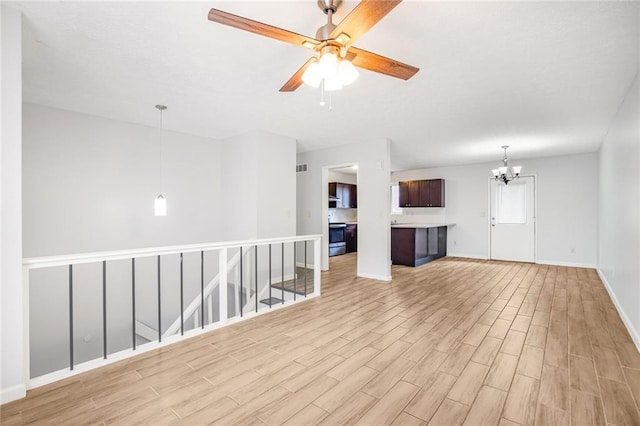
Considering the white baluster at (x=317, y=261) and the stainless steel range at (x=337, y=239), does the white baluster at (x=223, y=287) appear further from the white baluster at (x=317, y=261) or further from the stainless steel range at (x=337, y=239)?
the stainless steel range at (x=337, y=239)

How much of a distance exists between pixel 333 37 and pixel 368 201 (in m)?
3.76

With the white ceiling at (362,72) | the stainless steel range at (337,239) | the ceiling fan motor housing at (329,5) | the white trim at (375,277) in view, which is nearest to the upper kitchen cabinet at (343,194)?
the stainless steel range at (337,239)

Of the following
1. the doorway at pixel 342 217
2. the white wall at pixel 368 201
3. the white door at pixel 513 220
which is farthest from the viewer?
the doorway at pixel 342 217

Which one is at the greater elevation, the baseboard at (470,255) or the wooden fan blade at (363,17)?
the wooden fan blade at (363,17)

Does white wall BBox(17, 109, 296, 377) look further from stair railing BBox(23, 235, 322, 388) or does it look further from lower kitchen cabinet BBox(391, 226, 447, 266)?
lower kitchen cabinet BBox(391, 226, 447, 266)

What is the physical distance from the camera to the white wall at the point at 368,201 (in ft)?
16.4

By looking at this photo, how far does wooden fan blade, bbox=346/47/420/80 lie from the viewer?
5.85 feet

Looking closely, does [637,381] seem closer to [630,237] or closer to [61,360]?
[630,237]

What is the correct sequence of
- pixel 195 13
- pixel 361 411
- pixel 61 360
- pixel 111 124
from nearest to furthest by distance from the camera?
1. pixel 361 411
2. pixel 195 13
3. pixel 61 360
4. pixel 111 124

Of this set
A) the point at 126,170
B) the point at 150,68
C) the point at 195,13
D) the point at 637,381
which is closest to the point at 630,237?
the point at 637,381

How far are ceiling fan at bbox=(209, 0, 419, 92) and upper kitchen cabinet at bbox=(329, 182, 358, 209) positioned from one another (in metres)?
6.52

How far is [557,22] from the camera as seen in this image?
1971mm

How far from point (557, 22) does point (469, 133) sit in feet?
9.11

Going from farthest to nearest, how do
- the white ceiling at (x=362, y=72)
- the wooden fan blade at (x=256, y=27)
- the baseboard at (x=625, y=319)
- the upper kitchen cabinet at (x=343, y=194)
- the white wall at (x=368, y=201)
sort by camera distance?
the upper kitchen cabinet at (x=343, y=194) < the white wall at (x=368, y=201) < the baseboard at (x=625, y=319) < the white ceiling at (x=362, y=72) < the wooden fan blade at (x=256, y=27)
